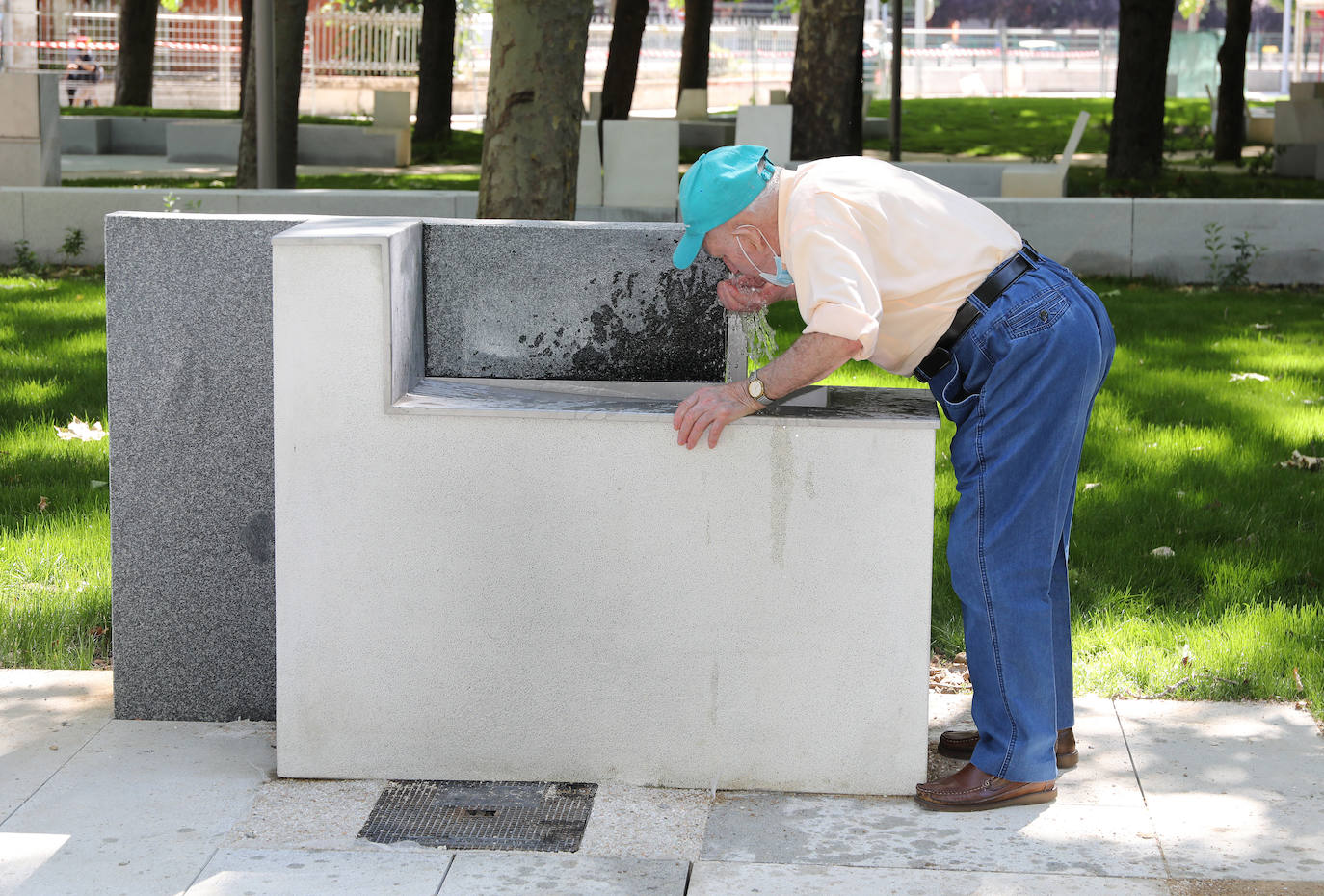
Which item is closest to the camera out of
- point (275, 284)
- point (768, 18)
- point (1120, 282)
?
point (275, 284)

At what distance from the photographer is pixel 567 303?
13.4ft

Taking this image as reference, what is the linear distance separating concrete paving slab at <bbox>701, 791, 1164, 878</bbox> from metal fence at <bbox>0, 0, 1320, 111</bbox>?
24.7 m

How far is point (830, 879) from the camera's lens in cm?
327

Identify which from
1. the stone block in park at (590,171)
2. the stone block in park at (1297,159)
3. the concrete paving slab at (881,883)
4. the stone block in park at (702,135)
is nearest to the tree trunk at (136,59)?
the stone block in park at (702,135)

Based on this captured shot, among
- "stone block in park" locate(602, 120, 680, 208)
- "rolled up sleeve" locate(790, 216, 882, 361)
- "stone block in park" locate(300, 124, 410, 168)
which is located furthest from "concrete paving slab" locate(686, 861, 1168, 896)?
"stone block in park" locate(300, 124, 410, 168)

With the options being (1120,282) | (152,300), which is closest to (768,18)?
(1120,282)

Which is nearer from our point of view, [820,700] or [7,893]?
[7,893]

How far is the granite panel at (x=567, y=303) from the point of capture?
405cm

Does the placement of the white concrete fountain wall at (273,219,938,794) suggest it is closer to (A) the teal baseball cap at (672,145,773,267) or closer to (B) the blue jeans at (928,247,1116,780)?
(B) the blue jeans at (928,247,1116,780)

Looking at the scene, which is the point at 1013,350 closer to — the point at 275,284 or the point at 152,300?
the point at 275,284

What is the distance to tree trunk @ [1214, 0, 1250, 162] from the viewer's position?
20.2m

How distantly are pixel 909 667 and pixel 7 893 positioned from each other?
6.60 ft

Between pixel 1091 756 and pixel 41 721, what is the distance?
275cm

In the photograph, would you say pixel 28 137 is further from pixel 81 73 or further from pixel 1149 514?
pixel 81 73
